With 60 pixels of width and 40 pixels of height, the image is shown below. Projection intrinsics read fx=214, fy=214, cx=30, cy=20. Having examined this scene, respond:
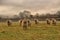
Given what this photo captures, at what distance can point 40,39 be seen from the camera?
54.3 ft

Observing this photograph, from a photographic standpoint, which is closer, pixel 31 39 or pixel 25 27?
pixel 31 39

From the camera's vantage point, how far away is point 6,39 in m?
16.5

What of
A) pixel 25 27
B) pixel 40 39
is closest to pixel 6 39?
pixel 40 39

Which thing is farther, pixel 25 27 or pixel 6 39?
pixel 25 27

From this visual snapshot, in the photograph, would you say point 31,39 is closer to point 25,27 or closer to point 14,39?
point 14,39

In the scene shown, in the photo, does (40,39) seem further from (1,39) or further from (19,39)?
(1,39)

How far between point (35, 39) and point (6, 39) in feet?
7.34

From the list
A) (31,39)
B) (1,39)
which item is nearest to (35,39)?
(31,39)

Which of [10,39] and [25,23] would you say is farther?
[25,23]

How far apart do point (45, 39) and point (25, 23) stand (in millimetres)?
11130

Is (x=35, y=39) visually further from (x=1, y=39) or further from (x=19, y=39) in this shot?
(x=1, y=39)

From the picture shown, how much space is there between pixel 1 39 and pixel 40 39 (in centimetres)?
302

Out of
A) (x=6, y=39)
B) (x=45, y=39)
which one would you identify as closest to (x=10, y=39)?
(x=6, y=39)

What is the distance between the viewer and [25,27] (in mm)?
27219
